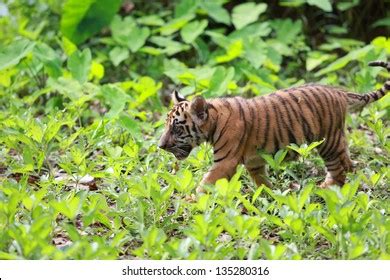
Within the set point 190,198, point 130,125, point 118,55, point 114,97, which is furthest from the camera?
point 118,55

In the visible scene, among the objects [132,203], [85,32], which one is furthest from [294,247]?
[85,32]

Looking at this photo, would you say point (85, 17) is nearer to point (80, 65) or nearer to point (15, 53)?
point (15, 53)

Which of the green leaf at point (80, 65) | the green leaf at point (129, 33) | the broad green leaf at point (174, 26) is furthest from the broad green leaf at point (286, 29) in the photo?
the green leaf at point (80, 65)

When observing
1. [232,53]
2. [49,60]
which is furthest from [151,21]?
[49,60]

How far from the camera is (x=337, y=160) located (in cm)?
586

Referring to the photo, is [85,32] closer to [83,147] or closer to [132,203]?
[83,147]

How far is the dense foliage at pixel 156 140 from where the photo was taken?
4430mm

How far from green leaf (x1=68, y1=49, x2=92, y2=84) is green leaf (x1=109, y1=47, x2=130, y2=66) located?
2.81 feet

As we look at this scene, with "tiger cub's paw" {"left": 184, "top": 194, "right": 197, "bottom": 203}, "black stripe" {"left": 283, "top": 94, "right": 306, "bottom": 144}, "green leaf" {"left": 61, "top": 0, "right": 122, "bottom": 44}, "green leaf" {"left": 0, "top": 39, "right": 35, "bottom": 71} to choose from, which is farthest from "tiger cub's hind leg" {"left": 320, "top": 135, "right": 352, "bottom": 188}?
"green leaf" {"left": 61, "top": 0, "right": 122, "bottom": 44}

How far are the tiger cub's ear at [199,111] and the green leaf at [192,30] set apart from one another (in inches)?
118

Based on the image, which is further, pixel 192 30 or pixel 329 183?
pixel 192 30

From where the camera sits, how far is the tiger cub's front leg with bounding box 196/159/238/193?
18.0 ft

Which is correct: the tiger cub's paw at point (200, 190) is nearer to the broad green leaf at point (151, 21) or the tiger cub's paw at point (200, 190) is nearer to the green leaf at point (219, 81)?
the green leaf at point (219, 81)

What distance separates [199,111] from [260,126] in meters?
0.46
